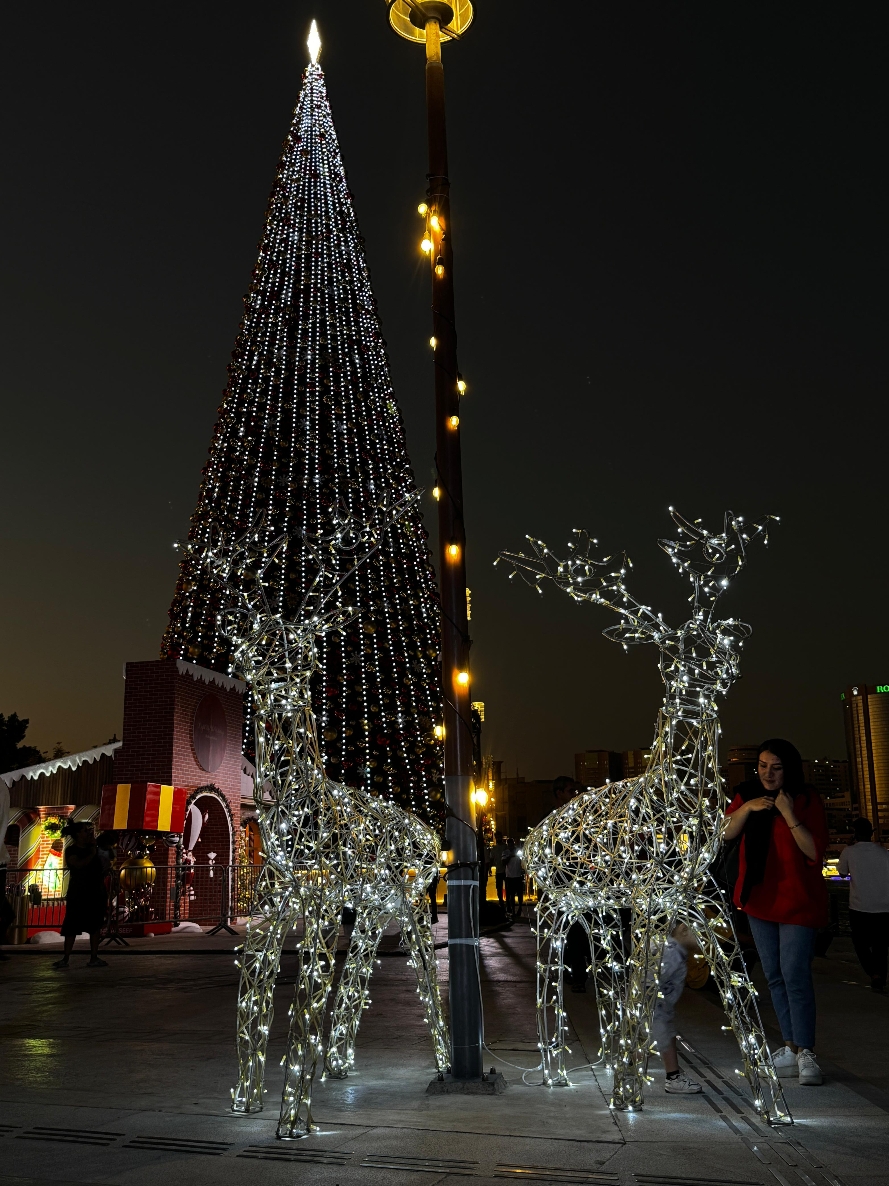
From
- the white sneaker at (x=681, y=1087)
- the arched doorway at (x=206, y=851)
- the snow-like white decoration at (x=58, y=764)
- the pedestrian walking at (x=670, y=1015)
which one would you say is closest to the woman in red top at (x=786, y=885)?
the pedestrian walking at (x=670, y=1015)

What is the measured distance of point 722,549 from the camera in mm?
4555

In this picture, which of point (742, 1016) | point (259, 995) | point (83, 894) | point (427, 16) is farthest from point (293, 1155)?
point (83, 894)

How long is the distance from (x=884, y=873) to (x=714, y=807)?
5536mm

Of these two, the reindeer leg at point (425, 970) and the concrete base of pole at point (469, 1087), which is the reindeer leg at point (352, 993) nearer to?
the reindeer leg at point (425, 970)

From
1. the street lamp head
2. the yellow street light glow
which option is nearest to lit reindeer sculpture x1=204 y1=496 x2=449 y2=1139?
the street lamp head

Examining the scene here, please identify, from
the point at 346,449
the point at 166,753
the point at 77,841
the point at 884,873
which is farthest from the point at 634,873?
the point at 346,449

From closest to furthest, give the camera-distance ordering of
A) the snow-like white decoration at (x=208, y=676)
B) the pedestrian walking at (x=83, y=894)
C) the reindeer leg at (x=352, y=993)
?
the reindeer leg at (x=352, y=993) → the pedestrian walking at (x=83, y=894) → the snow-like white decoration at (x=208, y=676)

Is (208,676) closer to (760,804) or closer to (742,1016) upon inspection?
(760,804)

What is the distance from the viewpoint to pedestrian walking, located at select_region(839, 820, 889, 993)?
889cm

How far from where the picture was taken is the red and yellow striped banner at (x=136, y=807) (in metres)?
15.4

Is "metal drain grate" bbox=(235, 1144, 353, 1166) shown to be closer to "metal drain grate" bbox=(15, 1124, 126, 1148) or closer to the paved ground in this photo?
the paved ground

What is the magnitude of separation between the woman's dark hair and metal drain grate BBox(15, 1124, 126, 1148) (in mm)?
3453

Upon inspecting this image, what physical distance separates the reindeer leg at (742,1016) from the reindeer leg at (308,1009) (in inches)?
62.8

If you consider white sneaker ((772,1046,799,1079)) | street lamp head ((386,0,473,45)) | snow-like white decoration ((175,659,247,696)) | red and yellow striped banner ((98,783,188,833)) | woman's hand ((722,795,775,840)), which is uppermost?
street lamp head ((386,0,473,45))
